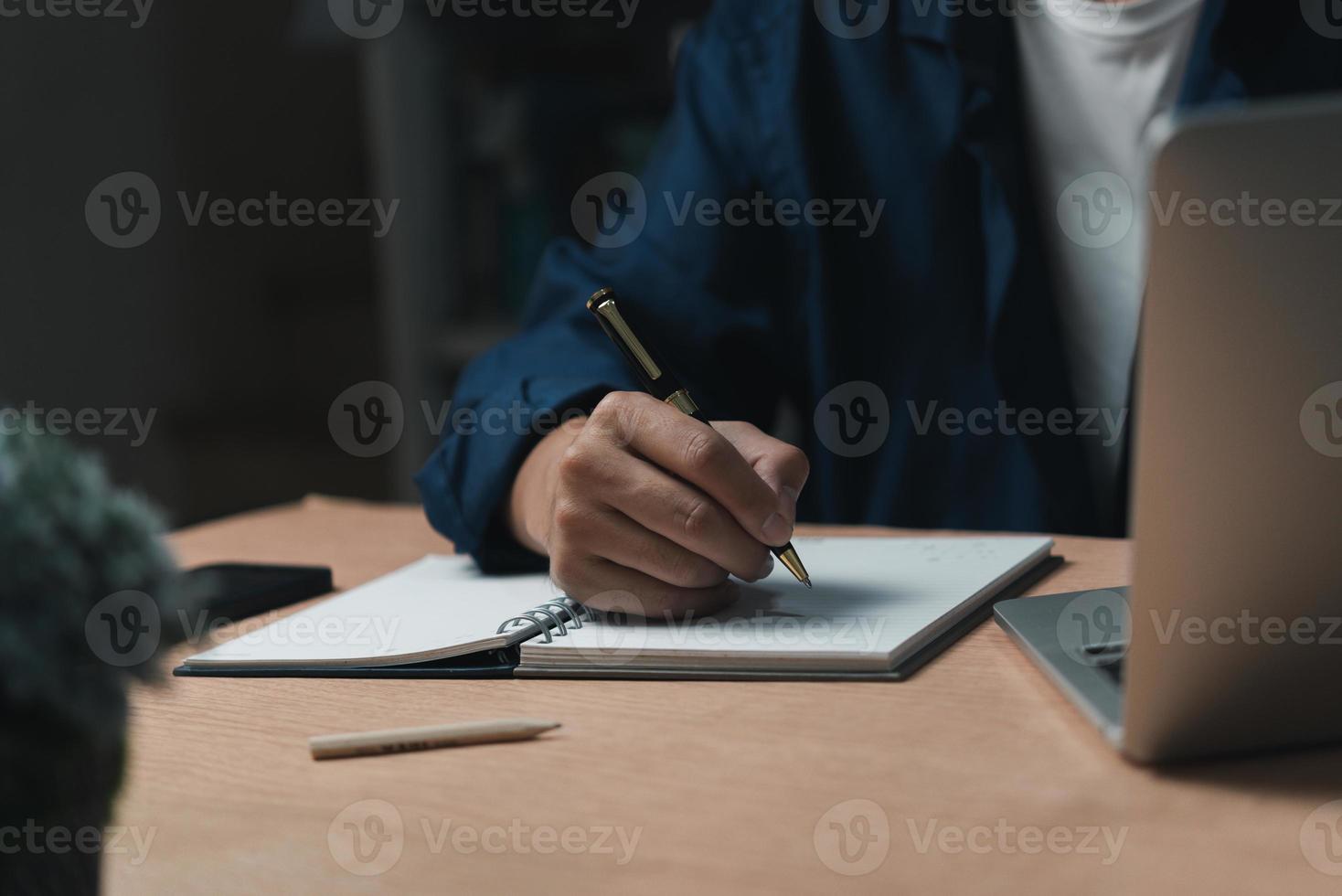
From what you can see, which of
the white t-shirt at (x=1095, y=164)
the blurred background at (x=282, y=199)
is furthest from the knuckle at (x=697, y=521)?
the blurred background at (x=282, y=199)

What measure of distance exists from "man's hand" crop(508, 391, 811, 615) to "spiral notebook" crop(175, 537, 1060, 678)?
2 centimetres

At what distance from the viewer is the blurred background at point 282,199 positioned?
210 centimetres

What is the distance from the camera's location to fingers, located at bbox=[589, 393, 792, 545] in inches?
22.7

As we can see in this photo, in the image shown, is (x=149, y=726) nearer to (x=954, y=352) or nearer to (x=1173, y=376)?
(x=1173, y=376)

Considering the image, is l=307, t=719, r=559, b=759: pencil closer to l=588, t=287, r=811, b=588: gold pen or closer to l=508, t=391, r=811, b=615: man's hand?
l=508, t=391, r=811, b=615: man's hand

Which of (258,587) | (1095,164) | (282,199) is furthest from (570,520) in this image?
(282,199)

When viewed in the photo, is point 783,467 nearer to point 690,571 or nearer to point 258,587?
point 690,571

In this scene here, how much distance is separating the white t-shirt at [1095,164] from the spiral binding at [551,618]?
24.8 inches

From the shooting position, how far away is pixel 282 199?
8.24 feet

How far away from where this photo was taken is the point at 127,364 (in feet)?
7.68

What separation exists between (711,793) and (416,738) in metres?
0.13

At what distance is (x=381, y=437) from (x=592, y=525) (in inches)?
78.9

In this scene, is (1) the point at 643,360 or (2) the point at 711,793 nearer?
(2) the point at 711,793

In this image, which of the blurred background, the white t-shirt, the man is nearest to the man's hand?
the man
